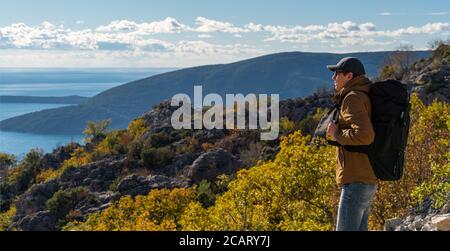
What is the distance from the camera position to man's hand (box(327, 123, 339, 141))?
547cm

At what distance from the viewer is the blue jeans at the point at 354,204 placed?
5.57 m

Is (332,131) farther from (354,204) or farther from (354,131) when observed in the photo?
(354,204)

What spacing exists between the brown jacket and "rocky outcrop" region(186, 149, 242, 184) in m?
39.6

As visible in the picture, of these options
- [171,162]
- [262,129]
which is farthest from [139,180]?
[262,129]

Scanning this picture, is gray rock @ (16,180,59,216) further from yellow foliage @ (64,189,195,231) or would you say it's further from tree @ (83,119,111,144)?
tree @ (83,119,111,144)

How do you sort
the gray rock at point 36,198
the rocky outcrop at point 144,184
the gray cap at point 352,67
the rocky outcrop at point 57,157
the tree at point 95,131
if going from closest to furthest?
the gray cap at point 352,67
the rocky outcrop at point 144,184
the gray rock at point 36,198
the rocky outcrop at point 57,157
the tree at point 95,131

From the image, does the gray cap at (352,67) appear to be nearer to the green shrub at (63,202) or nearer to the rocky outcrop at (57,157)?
the green shrub at (63,202)

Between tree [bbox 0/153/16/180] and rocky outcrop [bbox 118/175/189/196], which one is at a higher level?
rocky outcrop [bbox 118/175/189/196]

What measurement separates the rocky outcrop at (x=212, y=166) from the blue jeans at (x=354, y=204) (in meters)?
39.5

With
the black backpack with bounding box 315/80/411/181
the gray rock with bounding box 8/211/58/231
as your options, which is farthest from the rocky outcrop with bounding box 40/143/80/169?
the black backpack with bounding box 315/80/411/181

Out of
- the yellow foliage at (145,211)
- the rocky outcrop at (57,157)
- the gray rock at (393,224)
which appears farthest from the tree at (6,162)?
the gray rock at (393,224)

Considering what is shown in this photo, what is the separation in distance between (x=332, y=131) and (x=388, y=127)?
22.2 inches

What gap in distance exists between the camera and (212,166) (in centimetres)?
4669
